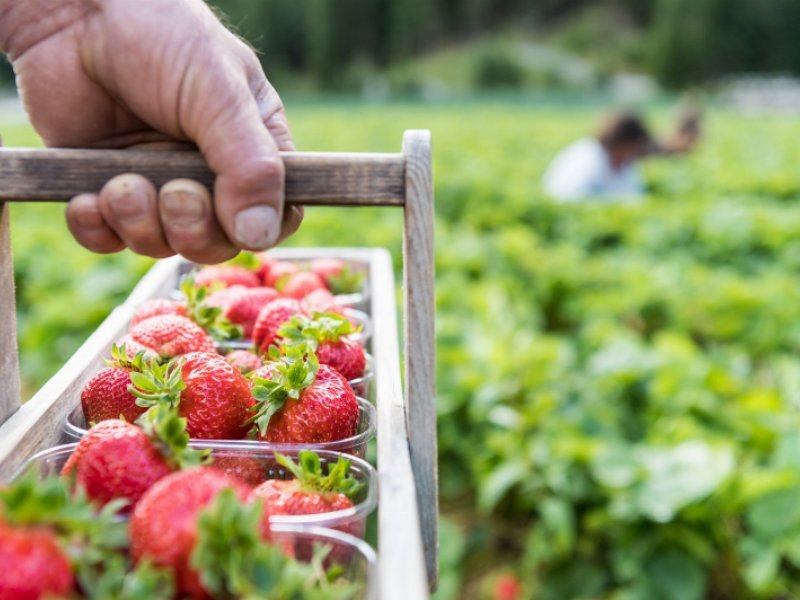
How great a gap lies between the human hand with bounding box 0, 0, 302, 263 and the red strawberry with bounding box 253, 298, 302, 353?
0.31m

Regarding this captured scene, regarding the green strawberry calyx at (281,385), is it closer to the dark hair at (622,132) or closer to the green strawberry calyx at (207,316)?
the green strawberry calyx at (207,316)

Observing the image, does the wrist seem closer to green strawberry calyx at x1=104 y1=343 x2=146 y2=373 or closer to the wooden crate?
the wooden crate

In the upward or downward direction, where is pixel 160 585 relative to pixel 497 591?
upward

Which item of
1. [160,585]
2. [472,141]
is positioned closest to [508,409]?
[160,585]

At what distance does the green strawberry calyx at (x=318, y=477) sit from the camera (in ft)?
3.65

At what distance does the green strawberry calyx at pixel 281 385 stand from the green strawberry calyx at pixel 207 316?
1.25ft

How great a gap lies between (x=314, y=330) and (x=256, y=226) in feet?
1.19

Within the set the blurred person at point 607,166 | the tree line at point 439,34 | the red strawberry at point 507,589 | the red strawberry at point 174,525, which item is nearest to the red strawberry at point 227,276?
the red strawberry at point 174,525

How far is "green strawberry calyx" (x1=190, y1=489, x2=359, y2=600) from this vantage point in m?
0.84

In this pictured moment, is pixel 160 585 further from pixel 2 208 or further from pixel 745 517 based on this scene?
pixel 745 517

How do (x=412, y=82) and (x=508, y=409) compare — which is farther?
(x=412, y=82)

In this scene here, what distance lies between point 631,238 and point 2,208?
19.8 ft

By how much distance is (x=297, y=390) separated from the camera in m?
1.27

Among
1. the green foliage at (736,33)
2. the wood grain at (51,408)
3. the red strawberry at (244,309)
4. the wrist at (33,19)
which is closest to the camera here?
the wood grain at (51,408)
